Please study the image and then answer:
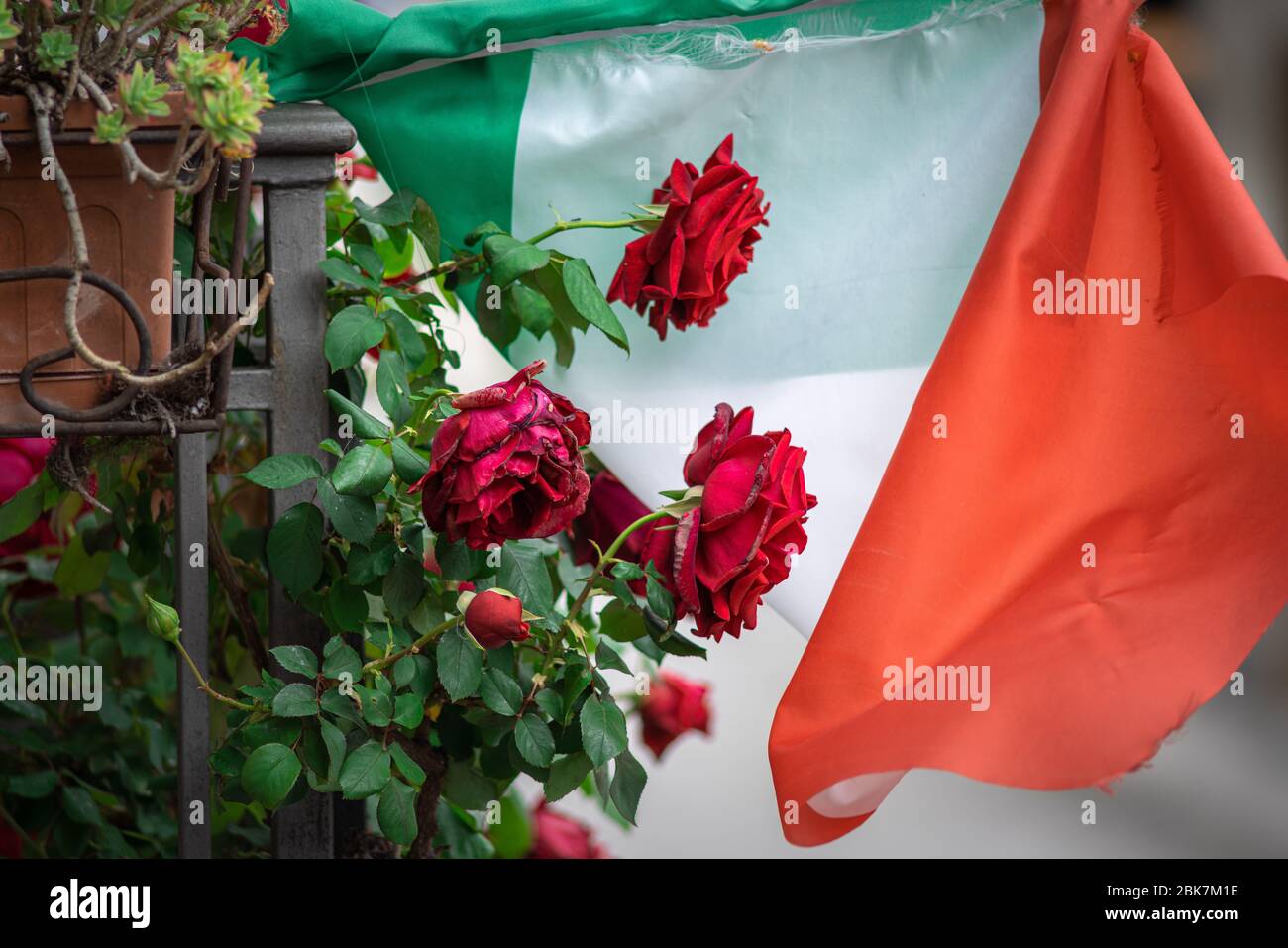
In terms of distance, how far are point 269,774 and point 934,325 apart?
2.29ft

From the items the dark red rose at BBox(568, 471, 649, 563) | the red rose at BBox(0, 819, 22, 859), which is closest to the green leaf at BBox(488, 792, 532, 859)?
the dark red rose at BBox(568, 471, 649, 563)

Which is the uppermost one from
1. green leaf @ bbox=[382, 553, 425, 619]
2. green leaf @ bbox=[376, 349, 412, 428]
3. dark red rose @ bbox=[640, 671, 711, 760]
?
green leaf @ bbox=[376, 349, 412, 428]

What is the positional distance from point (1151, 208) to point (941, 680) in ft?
1.45

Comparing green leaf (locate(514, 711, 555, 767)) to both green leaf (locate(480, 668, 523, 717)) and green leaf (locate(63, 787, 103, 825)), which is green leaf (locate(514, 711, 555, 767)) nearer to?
green leaf (locate(480, 668, 523, 717))

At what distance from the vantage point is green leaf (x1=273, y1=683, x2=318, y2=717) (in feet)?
2.67

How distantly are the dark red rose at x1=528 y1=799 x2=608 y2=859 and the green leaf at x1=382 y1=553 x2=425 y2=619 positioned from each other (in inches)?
25.5

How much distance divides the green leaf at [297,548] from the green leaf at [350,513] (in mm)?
48

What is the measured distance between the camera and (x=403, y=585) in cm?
86

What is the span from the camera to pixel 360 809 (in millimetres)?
1165

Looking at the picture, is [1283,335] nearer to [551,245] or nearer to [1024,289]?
[1024,289]

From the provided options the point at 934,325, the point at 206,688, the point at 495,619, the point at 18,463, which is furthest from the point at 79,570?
the point at 934,325
